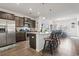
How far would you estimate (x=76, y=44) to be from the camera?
170 centimetres

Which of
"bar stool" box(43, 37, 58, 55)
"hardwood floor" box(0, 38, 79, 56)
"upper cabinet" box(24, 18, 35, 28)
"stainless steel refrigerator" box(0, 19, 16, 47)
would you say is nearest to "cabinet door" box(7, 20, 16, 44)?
"stainless steel refrigerator" box(0, 19, 16, 47)

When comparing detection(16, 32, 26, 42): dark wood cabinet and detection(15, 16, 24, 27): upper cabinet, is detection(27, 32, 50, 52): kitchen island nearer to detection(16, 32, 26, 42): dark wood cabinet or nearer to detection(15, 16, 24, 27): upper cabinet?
detection(16, 32, 26, 42): dark wood cabinet

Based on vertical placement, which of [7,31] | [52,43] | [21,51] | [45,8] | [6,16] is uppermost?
[45,8]

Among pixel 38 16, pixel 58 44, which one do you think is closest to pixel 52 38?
pixel 58 44

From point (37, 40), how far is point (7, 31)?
2.21 ft

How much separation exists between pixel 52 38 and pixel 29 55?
59 cm

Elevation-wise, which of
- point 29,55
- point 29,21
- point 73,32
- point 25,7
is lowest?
point 29,55

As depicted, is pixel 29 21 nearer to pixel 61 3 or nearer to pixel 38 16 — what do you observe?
pixel 38 16

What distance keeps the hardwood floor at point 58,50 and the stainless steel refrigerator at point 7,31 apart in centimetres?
17

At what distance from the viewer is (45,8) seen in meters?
1.75

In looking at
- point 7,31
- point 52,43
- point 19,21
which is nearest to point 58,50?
point 52,43

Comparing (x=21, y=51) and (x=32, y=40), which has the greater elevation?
(x=32, y=40)

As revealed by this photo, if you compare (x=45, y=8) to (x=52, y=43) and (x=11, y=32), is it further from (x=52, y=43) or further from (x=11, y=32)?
(x=11, y=32)

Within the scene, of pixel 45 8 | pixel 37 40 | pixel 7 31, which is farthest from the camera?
pixel 37 40
